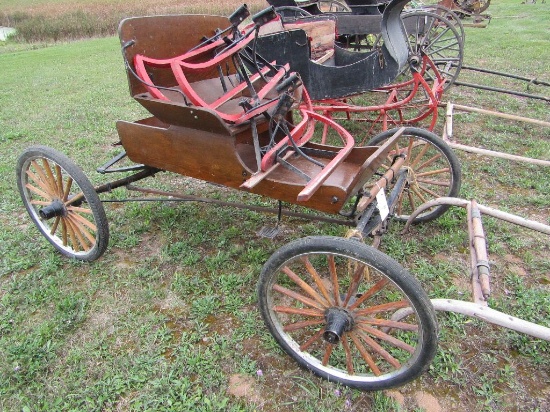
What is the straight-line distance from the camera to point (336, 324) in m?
1.75

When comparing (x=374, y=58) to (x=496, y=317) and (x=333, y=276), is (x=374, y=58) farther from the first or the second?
(x=496, y=317)

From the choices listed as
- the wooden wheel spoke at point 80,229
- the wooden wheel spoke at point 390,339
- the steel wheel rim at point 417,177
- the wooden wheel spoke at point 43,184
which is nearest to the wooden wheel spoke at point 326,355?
the wooden wheel spoke at point 390,339

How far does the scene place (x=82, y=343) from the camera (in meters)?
2.28

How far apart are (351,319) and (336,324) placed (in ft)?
0.27

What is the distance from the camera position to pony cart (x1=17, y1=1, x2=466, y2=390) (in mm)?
1747

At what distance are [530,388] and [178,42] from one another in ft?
9.78

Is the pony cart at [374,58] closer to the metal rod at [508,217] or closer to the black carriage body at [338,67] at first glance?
the black carriage body at [338,67]

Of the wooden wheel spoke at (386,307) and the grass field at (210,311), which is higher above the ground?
the wooden wheel spoke at (386,307)

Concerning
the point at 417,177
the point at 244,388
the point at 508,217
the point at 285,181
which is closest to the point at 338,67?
the point at 417,177

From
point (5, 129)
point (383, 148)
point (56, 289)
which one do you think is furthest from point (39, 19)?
point (383, 148)

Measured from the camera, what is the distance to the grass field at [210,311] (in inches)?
76.8

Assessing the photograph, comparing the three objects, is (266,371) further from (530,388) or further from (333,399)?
(530,388)

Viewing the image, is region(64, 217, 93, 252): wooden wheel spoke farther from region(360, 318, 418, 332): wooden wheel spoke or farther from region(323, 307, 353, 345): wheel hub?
region(360, 318, 418, 332): wooden wheel spoke

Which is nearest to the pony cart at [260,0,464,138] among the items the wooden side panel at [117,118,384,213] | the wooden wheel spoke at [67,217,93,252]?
the wooden side panel at [117,118,384,213]
